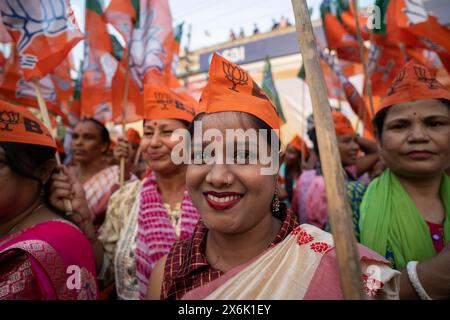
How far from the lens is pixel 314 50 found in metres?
0.90

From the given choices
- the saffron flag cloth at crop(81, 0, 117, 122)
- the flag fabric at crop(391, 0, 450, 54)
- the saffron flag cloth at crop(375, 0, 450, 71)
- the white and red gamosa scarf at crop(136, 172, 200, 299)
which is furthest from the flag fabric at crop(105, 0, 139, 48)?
the flag fabric at crop(391, 0, 450, 54)

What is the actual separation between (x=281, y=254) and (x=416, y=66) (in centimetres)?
159

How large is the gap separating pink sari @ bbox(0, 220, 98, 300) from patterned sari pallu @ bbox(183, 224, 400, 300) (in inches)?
29.6

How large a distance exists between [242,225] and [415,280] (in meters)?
0.92

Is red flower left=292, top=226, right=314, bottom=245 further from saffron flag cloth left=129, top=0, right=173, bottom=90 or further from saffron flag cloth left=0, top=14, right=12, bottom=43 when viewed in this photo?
saffron flag cloth left=129, top=0, right=173, bottom=90

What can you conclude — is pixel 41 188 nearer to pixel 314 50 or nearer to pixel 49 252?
pixel 49 252

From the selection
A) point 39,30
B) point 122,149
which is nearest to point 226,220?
point 39,30

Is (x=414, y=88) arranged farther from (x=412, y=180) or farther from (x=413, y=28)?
(x=413, y=28)

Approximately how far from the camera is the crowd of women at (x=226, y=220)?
1265 millimetres

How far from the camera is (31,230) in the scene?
163 cm

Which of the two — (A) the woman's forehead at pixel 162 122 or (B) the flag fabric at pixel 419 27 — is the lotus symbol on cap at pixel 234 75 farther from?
(B) the flag fabric at pixel 419 27

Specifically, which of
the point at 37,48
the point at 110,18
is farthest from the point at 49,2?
the point at 110,18

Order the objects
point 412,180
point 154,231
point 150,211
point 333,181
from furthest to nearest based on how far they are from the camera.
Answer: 1. point 150,211
2. point 154,231
3. point 412,180
4. point 333,181

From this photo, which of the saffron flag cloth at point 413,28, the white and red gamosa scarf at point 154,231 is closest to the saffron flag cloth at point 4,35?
the white and red gamosa scarf at point 154,231
